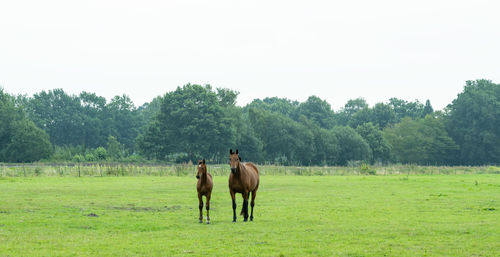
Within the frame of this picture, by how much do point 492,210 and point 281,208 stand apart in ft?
27.2

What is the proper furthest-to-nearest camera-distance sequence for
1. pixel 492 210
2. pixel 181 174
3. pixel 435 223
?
pixel 181 174 → pixel 492 210 → pixel 435 223

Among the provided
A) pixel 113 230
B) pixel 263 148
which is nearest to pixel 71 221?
pixel 113 230

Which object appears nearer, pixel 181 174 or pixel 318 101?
pixel 181 174

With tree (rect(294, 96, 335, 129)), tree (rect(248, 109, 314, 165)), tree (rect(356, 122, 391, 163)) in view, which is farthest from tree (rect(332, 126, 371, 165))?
tree (rect(294, 96, 335, 129))

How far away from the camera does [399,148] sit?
129 m

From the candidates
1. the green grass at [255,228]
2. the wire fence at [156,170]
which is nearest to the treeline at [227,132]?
the wire fence at [156,170]

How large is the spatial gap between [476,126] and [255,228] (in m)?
124

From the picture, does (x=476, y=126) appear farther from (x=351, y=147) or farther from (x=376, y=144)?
(x=351, y=147)

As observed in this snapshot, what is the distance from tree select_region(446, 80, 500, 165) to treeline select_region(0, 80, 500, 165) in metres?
0.23

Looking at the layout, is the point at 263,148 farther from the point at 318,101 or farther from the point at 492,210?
the point at 492,210

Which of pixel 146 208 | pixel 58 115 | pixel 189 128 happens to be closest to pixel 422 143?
pixel 189 128

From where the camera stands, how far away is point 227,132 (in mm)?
102375

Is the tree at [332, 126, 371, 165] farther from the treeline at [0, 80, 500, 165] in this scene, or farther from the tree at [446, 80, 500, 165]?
the tree at [446, 80, 500, 165]

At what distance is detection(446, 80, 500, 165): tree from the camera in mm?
128500
